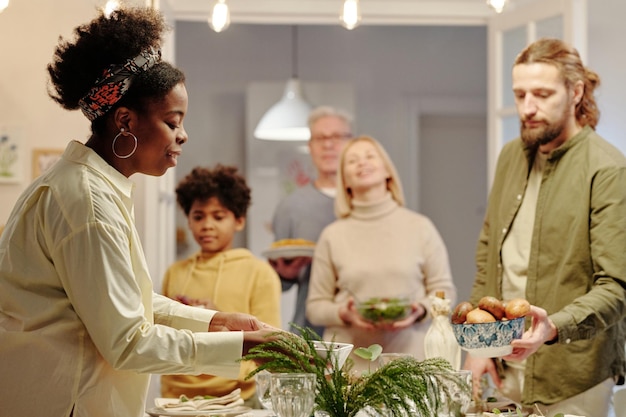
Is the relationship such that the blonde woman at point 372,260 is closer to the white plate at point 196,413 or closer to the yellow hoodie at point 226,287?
the yellow hoodie at point 226,287

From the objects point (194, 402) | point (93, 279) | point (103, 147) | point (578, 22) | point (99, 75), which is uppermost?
point (578, 22)

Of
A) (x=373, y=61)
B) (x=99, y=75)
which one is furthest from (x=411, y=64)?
(x=99, y=75)

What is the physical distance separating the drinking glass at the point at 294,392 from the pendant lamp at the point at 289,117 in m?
3.96

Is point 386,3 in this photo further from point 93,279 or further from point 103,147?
point 93,279

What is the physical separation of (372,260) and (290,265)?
1.91 ft

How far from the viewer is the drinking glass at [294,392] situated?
1.71m

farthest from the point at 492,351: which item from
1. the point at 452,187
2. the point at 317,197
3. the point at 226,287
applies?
the point at 452,187

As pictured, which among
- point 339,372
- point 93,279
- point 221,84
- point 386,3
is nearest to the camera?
point 93,279

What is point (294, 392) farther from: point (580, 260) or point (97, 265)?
point (580, 260)

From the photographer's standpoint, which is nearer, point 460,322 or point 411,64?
point 460,322

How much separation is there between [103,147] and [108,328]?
1.34 feet

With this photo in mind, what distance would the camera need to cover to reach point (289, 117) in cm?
559

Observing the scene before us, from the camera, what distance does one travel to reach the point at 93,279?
5.37 ft

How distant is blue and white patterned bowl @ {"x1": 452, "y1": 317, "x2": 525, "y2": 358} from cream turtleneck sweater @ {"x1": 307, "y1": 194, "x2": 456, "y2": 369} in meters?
1.39
